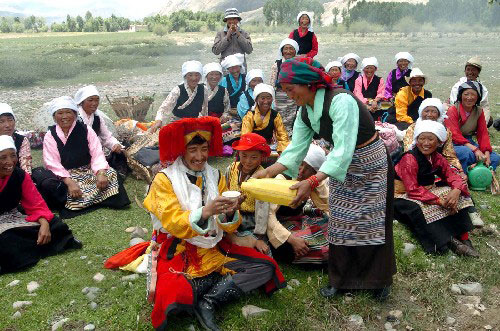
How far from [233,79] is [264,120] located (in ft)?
7.77

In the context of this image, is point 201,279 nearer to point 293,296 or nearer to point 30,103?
point 293,296

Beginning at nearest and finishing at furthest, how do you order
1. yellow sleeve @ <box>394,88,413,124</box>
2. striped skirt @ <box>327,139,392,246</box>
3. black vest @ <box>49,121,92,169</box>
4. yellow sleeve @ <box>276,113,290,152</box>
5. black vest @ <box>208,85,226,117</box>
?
striped skirt @ <box>327,139,392,246</box> < black vest @ <box>49,121,92,169</box> < yellow sleeve @ <box>276,113,290,152</box> < yellow sleeve @ <box>394,88,413,124</box> < black vest @ <box>208,85,226,117</box>

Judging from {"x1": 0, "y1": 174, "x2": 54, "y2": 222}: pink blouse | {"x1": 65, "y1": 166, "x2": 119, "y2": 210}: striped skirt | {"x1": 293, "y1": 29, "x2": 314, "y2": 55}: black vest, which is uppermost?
{"x1": 293, "y1": 29, "x2": 314, "y2": 55}: black vest

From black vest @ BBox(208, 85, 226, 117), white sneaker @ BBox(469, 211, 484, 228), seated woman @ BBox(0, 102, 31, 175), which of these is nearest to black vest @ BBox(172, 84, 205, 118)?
black vest @ BBox(208, 85, 226, 117)

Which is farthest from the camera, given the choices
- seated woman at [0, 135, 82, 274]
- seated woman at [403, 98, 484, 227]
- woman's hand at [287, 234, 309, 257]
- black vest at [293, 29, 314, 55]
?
black vest at [293, 29, 314, 55]

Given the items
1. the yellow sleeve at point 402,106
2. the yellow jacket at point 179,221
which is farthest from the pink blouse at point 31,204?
the yellow sleeve at point 402,106

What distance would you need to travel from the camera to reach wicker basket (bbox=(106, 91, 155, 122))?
9.41 meters

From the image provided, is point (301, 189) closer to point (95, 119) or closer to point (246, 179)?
point (246, 179)

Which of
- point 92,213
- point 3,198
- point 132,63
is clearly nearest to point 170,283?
point 3,198

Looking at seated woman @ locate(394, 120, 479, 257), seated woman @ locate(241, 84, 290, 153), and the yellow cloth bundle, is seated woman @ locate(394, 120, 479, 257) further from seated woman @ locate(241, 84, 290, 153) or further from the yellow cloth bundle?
seated woman @ locate(241, 84, 290, 153)

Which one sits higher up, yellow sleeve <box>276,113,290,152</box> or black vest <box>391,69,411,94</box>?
black vest <box>391,69,411,94</box>

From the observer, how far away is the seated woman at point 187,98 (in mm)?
7818

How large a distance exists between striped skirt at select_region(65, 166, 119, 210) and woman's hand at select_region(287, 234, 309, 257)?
8.98 feet

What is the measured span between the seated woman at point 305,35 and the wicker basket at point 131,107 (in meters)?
3.50
